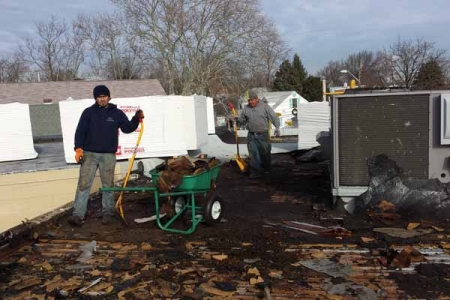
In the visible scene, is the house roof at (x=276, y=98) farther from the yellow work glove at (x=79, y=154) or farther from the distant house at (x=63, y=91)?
the yellow work glove at (x=79, y=154)

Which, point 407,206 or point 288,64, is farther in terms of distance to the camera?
point 288,64

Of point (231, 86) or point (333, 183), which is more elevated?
point (231, 86)

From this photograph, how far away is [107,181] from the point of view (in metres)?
6.02

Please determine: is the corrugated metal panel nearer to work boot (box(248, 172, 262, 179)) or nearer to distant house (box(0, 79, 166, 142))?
work boot (box(248, 172, 262, 179))

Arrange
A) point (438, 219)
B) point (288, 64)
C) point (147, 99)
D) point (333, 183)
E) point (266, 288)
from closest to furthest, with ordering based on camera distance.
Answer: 1. point (266, 288)
2. point (438, 219)
3. point (333, 183)
4. point (147, 99)
5. point (288, 64)

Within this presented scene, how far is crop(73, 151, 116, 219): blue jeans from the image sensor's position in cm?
586

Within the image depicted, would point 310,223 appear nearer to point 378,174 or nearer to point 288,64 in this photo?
point 378,174

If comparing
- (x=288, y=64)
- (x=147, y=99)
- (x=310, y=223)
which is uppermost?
(x=288, y=64)

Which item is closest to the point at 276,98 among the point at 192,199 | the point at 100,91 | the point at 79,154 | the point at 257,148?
the point at 257,148

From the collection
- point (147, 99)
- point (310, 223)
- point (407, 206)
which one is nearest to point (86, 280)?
point (310, 223)

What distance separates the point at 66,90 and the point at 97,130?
31.6 meters

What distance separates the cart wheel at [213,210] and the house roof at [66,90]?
93.9 feet

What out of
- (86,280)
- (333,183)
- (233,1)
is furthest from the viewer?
(233,1)

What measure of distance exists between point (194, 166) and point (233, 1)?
2814 cm
